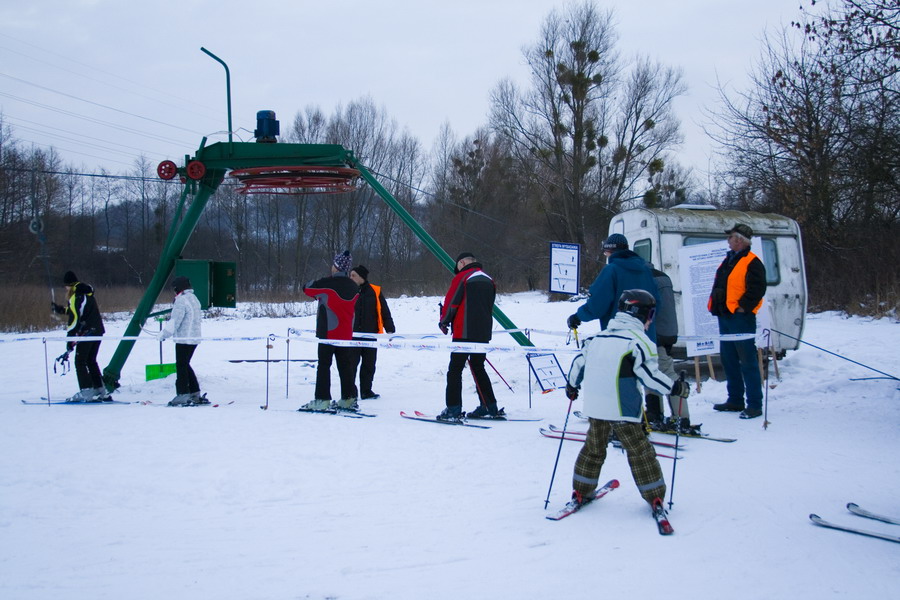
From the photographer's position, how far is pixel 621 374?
4746 millimetres

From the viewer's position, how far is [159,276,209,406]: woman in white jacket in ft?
30.6

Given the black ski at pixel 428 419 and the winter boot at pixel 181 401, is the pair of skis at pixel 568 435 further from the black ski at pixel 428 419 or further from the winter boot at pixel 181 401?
the winter boot at pixel 181 401

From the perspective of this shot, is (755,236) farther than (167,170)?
No

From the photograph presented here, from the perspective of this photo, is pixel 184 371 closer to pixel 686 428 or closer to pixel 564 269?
pixel 564 269

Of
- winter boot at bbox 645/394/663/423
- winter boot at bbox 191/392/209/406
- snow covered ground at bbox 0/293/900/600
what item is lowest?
snow covered ground at bbox 0/293/900/600

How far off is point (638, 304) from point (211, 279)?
818cm

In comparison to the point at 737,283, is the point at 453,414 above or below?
below

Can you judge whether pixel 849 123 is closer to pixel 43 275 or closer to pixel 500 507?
pixel 500 507

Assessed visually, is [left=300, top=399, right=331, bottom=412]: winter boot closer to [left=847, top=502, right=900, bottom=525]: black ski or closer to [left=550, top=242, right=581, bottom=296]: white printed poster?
[left=550, top=242, right=581, bottom=296]: white printed poster

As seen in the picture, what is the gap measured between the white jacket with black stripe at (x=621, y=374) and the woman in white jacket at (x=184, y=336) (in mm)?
6226

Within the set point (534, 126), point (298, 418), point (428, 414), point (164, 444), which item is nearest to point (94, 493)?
point (164, 444)

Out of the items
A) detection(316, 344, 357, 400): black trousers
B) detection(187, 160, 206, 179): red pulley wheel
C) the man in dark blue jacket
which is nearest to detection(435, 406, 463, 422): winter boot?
detection(316, 344, 357, 400): black trousers

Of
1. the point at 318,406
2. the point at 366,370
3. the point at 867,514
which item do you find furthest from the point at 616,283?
the point at 366,370

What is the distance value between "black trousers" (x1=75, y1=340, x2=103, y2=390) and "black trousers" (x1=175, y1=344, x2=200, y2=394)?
1198 millimetres
